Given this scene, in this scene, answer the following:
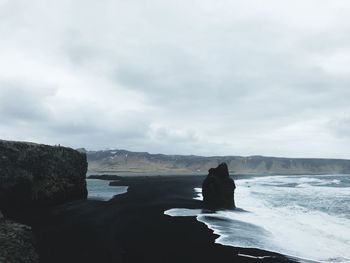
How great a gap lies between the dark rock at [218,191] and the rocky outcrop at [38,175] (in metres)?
19.5

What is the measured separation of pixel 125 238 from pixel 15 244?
14.7 m

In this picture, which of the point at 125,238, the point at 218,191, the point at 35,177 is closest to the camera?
the point at 125,238

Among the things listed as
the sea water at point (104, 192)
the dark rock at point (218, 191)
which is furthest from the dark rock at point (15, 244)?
the sea water at point (104, 192)

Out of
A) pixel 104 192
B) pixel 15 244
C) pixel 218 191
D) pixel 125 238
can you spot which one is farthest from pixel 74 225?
pixel 104 192

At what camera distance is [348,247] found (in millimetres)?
29719

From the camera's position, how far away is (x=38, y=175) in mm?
53969

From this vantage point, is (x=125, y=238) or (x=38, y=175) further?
(x=38, y=175)

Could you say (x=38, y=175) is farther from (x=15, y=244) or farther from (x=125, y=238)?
(x=15, y=244)

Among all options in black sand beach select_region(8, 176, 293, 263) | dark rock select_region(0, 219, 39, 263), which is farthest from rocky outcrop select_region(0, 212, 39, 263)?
black sand beach select_region(8, 176, 293, 263)

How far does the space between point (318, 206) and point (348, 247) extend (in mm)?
25899

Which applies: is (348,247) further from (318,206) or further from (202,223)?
(318,206)

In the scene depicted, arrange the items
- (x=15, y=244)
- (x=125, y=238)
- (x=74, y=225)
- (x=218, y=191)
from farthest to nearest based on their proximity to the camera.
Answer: (x=218, y=191)
(x=74, y=225)
(x=125, y=238)
(x=15, y=244)

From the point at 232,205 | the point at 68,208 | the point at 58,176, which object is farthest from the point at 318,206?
the point at 58,176

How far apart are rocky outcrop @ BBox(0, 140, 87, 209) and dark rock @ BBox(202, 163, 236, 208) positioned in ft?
64.1
